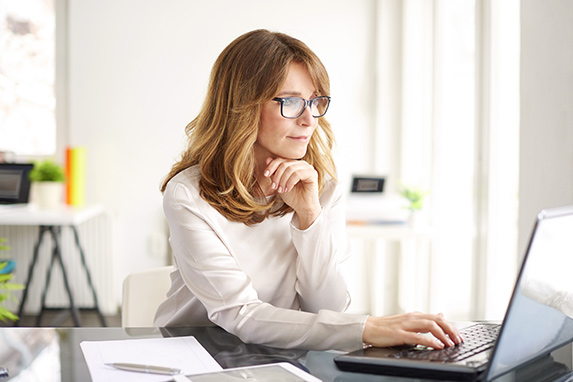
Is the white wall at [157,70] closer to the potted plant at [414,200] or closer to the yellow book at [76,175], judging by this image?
the yellow book at [76,175]

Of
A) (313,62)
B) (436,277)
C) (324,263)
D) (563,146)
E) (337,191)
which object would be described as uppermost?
(313,62)

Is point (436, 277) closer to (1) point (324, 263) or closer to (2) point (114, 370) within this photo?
(1) point (324, 263)

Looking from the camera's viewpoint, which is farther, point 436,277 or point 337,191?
point 436,277

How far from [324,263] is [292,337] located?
13.4 inches

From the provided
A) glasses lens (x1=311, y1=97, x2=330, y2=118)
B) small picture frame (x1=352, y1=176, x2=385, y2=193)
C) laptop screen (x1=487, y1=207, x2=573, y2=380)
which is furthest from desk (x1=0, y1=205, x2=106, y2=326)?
laptop screen (x1=487, y1=207, x2=573, y2=380)

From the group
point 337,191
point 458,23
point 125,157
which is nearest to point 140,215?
point 125,157

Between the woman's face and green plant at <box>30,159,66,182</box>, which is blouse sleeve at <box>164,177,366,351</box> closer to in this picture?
the woman's face

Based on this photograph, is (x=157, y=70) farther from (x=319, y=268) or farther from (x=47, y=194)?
(x=319, y=268)

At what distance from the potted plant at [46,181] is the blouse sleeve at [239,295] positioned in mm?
2567

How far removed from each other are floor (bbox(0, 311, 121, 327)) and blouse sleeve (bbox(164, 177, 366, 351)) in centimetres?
273

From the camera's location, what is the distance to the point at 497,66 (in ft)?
9.83

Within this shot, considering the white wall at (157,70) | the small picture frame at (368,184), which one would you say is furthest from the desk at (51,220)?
the small picture frame at (368,184)

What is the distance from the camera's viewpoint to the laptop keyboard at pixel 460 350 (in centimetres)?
97

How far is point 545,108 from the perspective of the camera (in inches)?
63.9
